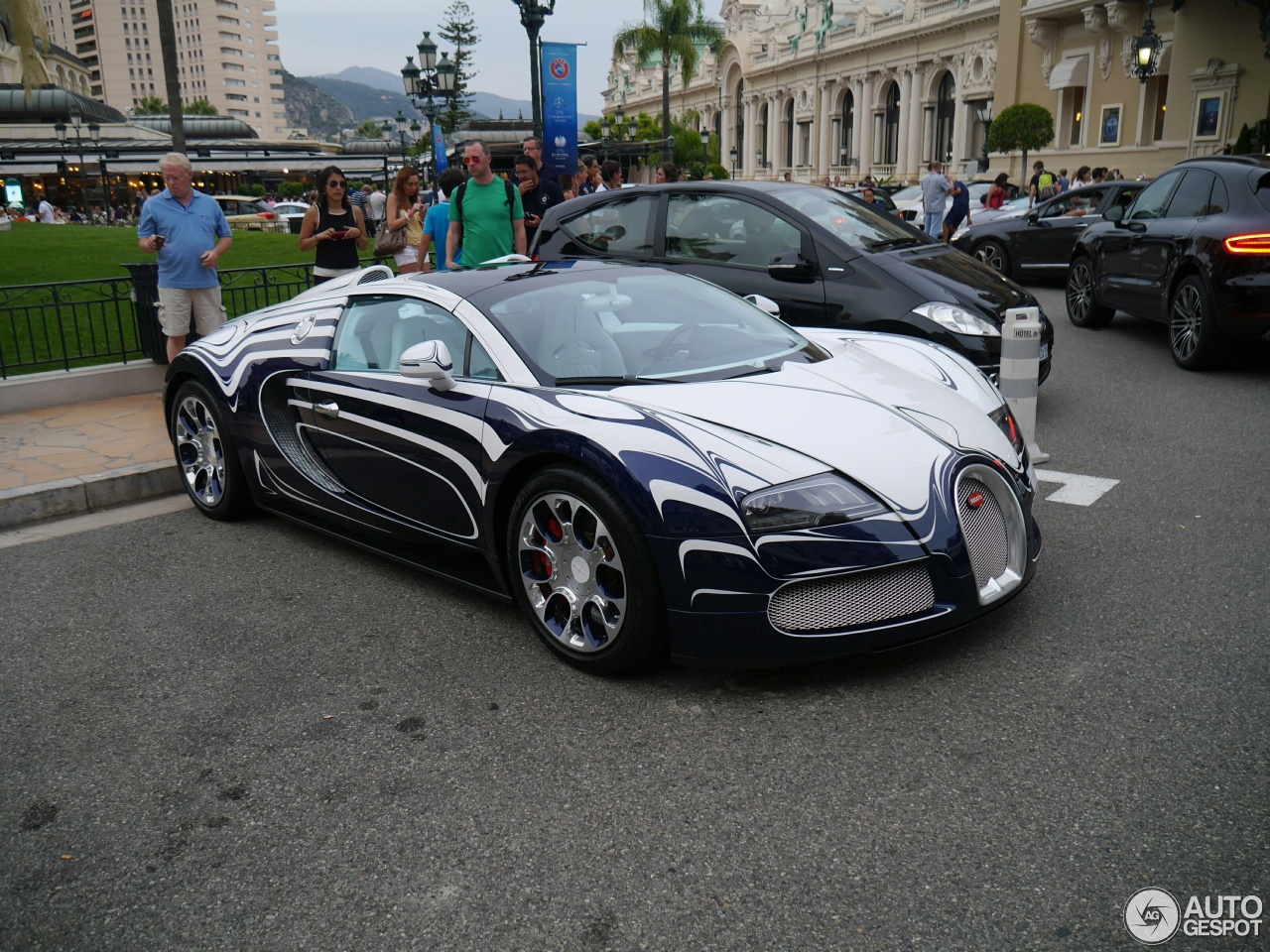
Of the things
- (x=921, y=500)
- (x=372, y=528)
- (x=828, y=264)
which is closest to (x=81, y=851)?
(x=372, y=528)

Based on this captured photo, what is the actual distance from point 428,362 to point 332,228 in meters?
4.94

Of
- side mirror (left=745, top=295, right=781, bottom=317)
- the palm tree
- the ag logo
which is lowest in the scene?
the ag logo

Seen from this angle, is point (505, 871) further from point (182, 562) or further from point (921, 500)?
point (182, 562)

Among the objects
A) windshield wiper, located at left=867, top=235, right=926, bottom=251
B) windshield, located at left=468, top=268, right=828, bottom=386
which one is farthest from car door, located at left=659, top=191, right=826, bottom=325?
windshield, located at left=468, top=268, right=828, bottom=386

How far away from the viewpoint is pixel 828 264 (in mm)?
6918

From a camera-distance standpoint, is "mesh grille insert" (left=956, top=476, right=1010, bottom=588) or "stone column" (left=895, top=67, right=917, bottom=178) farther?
"stone column" (left=895, top=67, right=917, bottom=178)

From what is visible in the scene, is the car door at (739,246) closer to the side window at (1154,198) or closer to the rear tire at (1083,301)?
the side window at (1154,198)

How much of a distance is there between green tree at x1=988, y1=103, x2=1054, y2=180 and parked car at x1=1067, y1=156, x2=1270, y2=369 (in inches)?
1060

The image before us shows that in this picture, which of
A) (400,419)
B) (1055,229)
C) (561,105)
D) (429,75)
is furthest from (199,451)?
(429,75)

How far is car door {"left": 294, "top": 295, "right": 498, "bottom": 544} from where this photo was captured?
3963 millimetres

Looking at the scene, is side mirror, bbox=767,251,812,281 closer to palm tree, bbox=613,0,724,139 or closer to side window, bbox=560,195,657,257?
side window, bbox=560,195,657,257

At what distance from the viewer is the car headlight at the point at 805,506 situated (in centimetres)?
319

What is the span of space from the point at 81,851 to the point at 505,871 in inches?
43.7

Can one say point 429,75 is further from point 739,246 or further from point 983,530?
point 983,530
